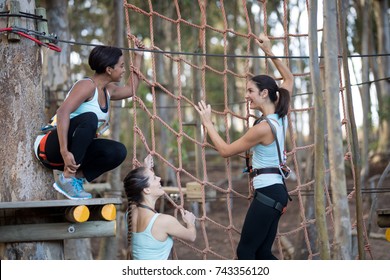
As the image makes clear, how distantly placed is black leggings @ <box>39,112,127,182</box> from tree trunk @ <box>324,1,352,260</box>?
3.46 ft

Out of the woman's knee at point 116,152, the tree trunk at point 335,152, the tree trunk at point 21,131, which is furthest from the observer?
the woman's knee at point 116,152

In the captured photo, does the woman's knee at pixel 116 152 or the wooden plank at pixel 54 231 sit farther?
the woman's knee at pixel 116 152

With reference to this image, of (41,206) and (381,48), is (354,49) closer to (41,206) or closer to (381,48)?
(381,48)

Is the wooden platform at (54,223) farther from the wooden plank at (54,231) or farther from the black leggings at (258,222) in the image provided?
the black leggings at (258,222)

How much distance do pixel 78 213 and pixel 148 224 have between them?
0.35 metres

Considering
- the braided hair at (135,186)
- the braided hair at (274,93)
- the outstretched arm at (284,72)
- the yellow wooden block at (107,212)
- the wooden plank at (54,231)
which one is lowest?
the wooden plank at (54,231)

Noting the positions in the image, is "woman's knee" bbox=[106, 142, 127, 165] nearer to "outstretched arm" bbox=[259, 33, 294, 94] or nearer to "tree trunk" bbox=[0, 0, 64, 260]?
"tree trunk" bbox=[0, 0, 64, 260]

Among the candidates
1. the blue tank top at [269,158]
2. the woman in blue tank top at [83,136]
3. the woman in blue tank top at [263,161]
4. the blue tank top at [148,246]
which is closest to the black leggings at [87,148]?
the woman in blue tank top at [83,136]

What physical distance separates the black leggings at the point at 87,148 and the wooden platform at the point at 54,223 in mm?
203

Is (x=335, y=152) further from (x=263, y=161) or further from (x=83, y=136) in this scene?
(x=83, y=136)

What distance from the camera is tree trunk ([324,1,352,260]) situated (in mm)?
2885

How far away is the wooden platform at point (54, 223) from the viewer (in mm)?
3266

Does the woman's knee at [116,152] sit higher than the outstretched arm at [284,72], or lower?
lower


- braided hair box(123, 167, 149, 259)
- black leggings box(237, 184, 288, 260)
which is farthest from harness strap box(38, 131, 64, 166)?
black leggings box(237, 184, 288, 260)
